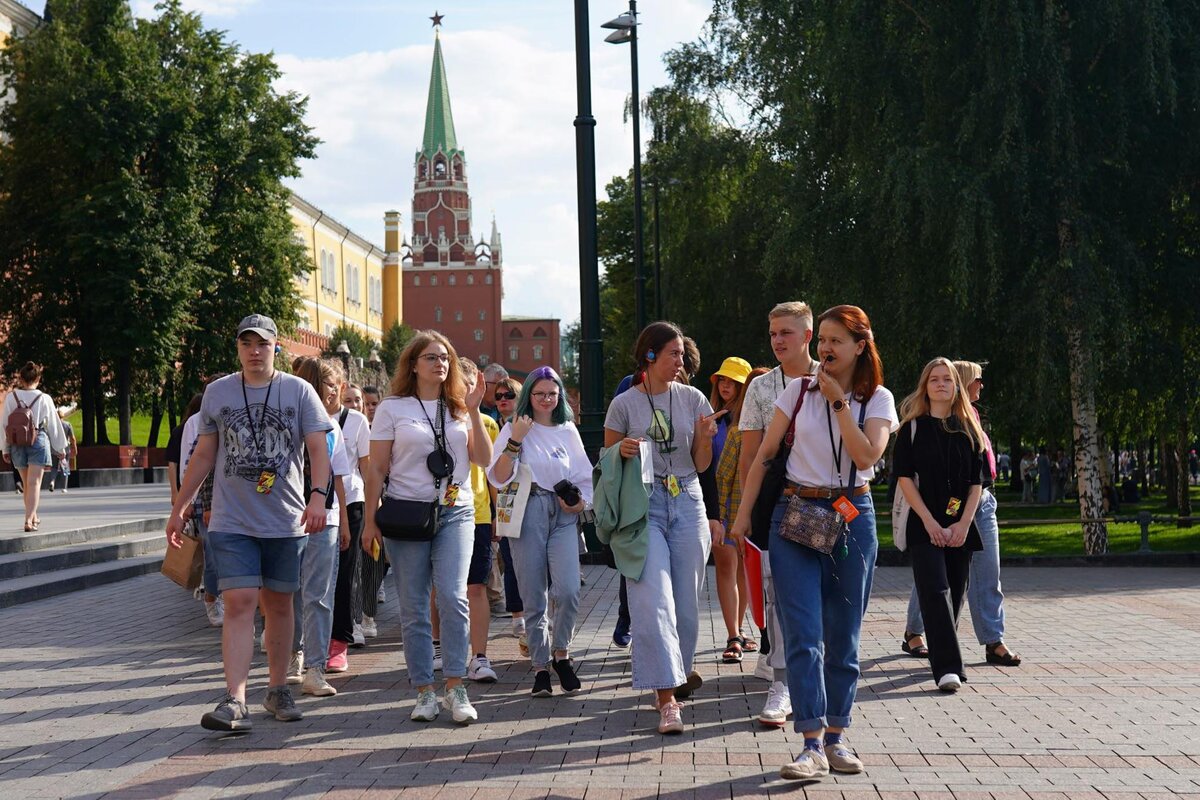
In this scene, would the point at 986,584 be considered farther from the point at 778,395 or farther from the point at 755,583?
the point at 778,395

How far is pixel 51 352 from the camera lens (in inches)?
1663

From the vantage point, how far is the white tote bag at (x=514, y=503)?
769cm

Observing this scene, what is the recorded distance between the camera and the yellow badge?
263 inches

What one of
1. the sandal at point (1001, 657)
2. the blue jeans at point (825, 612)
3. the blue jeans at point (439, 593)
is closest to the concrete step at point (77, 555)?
the blue jeans at point (439, 593)

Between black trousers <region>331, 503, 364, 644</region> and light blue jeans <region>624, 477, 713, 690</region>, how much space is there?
2506 mm

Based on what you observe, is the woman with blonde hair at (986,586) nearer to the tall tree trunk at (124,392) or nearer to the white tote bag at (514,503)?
the white tote bag at (514,503)

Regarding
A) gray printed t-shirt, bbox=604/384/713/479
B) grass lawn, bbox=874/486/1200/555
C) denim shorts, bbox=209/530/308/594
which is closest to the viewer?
denim shorts, bbox=209/530/308/594

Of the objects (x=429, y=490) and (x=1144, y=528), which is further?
(x=1144, y=528)

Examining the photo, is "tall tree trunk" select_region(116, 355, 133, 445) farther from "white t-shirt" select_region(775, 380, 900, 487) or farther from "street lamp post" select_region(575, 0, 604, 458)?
"white t-shirt" select_region(775, 380, 900, 487)

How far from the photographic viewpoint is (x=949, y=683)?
7750 mm

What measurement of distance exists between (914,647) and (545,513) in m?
3.01

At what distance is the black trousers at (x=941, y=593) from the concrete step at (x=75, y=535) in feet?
32.3

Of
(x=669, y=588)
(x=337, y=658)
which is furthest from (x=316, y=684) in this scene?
(x=669, y=588)

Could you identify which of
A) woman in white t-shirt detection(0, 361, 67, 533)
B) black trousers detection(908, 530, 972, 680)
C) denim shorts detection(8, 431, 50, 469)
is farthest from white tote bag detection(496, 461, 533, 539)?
denim shorts detection(8, 431, 50, 469)
